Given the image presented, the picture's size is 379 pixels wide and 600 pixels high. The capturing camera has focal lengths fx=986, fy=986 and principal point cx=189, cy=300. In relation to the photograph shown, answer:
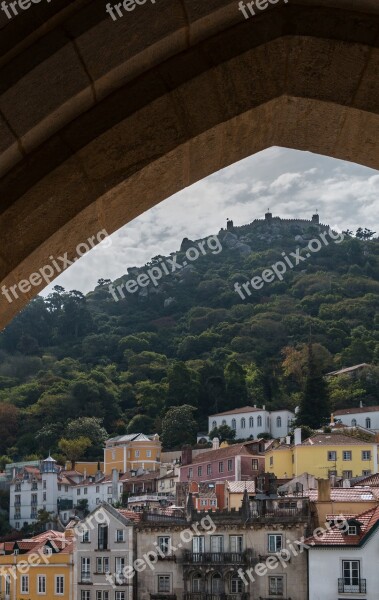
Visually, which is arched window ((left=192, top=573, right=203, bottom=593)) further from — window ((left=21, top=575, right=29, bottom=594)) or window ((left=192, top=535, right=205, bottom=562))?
window ((left=21, top=575, right=29, bottom=594))

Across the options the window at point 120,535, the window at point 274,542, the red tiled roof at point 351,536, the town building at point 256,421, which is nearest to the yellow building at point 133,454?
the town building at point 256,421

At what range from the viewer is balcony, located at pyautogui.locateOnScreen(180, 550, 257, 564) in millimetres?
40281

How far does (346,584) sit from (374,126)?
107 feet

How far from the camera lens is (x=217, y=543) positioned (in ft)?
137

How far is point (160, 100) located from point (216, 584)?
135 ft

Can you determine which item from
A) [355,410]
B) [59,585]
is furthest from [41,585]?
[355,410]

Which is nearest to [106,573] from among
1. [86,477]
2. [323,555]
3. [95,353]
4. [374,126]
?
[323,555]

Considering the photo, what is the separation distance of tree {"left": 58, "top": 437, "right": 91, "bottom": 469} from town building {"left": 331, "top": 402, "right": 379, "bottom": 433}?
2381cm

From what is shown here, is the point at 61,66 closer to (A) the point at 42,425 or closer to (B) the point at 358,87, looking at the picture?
(B) the point at 358,87

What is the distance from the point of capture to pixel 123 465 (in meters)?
81.4

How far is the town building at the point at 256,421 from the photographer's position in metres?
82.7

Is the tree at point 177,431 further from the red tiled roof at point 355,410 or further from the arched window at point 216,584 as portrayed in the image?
the arched window at point 216,584

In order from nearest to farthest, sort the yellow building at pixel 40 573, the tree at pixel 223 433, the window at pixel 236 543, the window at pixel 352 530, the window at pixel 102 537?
1. the window at pixel 352 530
2. the window at pixel 236 543
3. the window at pixel 102 537
4. the yellow building at pixel 40 573
5. the tree at pixel 223 433

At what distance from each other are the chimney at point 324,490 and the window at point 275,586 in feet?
11.7
